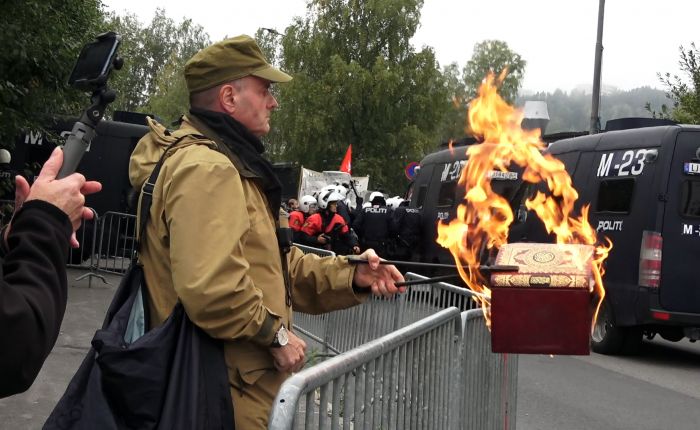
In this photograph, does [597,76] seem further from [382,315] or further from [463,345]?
[463,345]

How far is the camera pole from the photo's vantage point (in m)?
2.17

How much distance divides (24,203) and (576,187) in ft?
32.2

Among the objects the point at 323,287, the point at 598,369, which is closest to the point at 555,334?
the point at 323,287

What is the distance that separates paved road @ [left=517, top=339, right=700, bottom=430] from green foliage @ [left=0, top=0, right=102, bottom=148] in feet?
21.2

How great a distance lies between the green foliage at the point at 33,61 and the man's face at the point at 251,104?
684 cm

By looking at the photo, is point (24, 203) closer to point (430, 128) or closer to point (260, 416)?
point (260, 416)

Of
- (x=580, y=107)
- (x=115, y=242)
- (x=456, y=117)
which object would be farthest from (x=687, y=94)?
(x=580, y=107)

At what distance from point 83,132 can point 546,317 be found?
1856 mm

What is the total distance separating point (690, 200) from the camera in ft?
32.7

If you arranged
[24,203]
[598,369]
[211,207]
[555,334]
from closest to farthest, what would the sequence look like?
1. [24,203]
2. [211,207]
3. [555,334]
4. [598,369]

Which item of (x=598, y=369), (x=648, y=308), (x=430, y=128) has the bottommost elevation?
(x=598, y=369)

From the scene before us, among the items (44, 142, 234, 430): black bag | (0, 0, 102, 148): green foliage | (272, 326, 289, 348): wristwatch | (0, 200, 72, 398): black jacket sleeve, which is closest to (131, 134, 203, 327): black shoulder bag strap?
(44, 142, 234, 430): black bag

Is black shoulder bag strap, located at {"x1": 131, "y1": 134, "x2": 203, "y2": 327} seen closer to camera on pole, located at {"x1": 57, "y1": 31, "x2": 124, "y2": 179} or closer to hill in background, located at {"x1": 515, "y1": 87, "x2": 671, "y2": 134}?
camera on pole, located at {"x1": 57, "y1": 31, "x2": 124, "y2": 179}

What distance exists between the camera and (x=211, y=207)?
8.44ft
